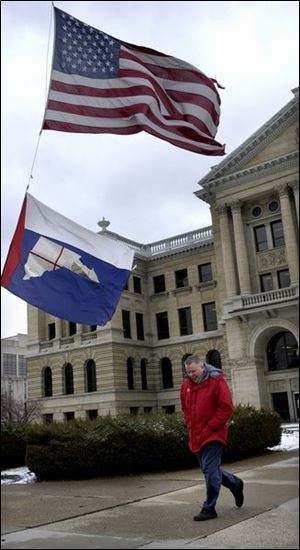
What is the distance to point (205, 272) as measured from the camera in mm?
51188

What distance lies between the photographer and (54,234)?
24.2 ft

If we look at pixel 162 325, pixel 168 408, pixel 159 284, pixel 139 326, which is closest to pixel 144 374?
pixel 168 408

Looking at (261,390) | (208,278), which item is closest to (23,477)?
(261,390)

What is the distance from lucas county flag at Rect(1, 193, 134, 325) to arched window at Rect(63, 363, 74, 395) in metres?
43.8

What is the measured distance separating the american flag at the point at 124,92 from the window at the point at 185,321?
1661 inches

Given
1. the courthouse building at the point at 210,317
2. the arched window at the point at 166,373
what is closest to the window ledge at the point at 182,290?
the courthouse building at the point at 210,317

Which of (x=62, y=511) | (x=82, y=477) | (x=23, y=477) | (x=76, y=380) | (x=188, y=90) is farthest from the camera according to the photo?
(x=76, y=380)

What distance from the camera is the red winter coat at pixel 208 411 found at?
679cm

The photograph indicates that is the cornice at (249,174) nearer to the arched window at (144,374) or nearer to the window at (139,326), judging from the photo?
the window at (139,326)

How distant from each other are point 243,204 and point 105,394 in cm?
1847

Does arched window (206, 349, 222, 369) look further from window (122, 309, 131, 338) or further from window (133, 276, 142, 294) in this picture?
window (133, 276, 142, 294)

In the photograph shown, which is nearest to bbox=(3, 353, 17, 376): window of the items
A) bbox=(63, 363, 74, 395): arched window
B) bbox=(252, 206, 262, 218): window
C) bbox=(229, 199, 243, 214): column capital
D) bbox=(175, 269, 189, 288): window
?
bbox=(63, 363, 74, 395): arched window

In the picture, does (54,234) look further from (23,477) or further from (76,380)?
(76,380)

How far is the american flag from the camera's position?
7.88 meters
